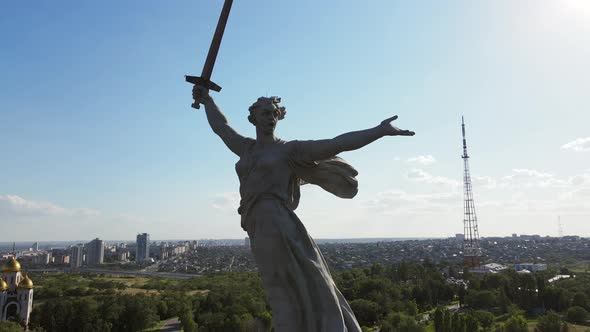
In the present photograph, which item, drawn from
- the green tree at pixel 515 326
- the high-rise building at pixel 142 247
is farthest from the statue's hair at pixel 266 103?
the high-rise building at pixel 142 247

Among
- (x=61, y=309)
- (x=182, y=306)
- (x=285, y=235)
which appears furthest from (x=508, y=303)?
(x=285, y=235)

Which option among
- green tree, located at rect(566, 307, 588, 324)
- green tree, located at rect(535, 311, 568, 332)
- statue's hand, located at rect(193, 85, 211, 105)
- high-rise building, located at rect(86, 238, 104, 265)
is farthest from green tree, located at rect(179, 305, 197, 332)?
high-rise building, located at rect(86, 238, 104, 265)

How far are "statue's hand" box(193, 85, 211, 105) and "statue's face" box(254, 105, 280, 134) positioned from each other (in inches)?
44.7

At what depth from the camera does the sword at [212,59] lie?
5996mm

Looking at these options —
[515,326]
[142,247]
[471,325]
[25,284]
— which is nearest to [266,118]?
[471,325]

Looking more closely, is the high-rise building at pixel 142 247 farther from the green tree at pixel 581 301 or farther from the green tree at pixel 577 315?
the green tree at pixel 577 315

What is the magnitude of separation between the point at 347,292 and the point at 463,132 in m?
37.5

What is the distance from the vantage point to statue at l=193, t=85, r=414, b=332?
4.86 meters

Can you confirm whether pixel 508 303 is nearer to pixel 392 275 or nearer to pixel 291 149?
pixel 392 275

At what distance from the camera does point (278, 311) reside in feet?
16.4

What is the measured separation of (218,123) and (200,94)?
544 millimetres

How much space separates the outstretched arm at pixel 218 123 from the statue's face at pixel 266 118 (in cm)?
39

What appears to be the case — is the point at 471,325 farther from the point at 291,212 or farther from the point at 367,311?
the point at 291,212

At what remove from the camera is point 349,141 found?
484 cm
